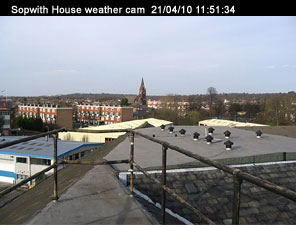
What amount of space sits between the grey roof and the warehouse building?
517 inches

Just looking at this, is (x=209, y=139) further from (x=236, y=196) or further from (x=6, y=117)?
(x=6, y=117)

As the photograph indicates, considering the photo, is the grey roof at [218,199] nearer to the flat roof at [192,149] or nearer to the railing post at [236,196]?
the flat roof at [192,149]

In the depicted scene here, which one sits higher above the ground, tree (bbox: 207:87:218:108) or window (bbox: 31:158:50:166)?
tree (bbox: 207:87:218:108)

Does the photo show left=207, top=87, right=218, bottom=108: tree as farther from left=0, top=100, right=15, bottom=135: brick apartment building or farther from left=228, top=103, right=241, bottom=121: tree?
left=0, top=100, right=15, bottom=135: brick apartment building

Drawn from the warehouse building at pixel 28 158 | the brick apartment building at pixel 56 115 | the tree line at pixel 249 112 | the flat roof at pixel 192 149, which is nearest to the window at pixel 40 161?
the warehouse building at pixel 28 158

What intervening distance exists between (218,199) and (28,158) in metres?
16.3

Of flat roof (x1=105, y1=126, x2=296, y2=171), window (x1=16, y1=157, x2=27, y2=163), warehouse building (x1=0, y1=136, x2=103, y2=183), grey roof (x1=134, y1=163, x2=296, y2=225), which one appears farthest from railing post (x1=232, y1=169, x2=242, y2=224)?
window (x1=16, y1=157, x2=27, y2=163)

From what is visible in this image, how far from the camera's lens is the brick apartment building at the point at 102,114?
183 ft

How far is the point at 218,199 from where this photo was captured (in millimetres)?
4090

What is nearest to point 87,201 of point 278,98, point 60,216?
point 60,216

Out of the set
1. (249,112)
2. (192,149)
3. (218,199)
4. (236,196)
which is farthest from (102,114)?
(236,196)

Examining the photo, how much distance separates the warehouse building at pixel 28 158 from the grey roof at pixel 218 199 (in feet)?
43.1

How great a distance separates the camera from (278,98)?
1673 inches

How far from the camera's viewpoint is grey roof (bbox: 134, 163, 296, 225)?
3682mm
